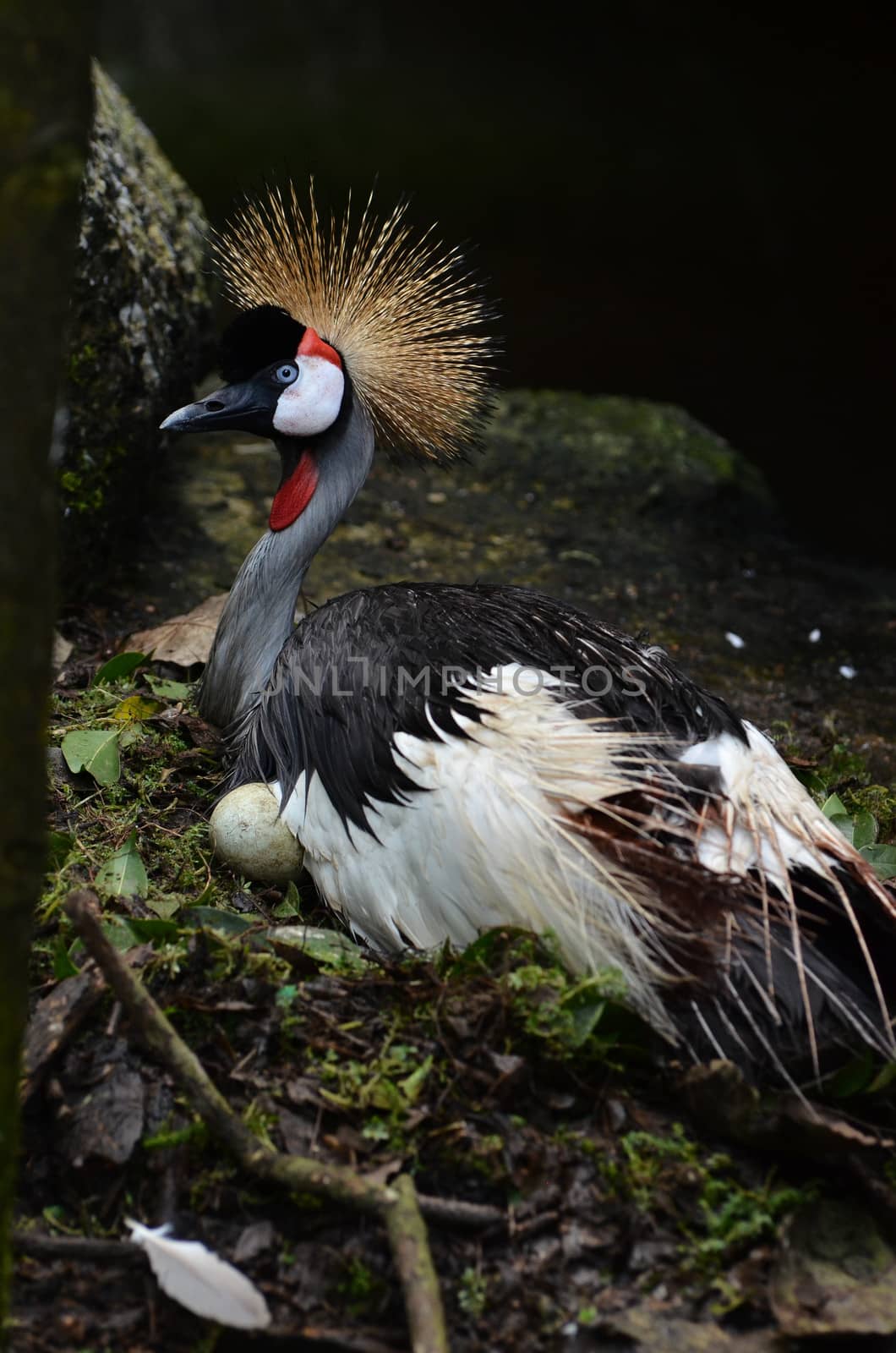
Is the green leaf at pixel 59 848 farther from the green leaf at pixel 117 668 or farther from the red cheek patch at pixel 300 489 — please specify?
the red cheek patch at pixel 300 489

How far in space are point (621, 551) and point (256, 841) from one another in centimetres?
272

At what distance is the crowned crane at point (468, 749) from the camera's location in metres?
2.25

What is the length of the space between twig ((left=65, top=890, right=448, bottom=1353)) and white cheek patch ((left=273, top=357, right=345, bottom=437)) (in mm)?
1556

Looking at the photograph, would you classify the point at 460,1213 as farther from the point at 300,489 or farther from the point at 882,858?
the point at 300,489

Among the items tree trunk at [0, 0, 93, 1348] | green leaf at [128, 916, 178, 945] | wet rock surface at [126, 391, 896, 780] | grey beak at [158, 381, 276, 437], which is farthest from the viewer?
wet rock surface at [126, 391, 896, 780]

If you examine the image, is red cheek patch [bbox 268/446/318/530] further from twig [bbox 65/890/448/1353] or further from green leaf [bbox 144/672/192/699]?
twig [bbox 65/890/448/1353]

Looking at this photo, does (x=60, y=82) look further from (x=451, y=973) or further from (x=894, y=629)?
(x=894, y=629)

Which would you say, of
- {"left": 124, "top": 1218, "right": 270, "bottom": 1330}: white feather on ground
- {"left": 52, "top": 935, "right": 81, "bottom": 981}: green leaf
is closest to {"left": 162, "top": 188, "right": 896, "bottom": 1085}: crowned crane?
{"left": 52, "top": 935, "right": 81, "bottom": 981}: green leaf

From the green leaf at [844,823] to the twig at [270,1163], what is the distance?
1466 mm

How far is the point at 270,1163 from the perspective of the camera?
6.47 ft

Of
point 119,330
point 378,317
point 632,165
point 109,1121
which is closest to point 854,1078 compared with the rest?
point 109,1121

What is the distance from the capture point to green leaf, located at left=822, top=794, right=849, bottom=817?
3137mm

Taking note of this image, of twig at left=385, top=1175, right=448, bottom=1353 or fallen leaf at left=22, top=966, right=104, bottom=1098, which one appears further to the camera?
fallen leaf at left=22, top=966, right=104, bottom=1098

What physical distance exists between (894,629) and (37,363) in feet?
13.0
